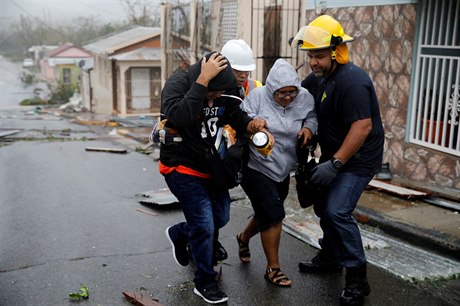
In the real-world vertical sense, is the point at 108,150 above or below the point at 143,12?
below

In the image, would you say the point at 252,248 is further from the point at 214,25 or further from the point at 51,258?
the point at 214,25

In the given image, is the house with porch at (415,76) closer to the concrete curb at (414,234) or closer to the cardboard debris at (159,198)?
the concrete curb at (414,234)

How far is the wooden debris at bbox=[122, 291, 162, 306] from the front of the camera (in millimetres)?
4086

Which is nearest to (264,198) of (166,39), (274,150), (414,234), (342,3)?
(274,150)

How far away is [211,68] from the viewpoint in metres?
3.87

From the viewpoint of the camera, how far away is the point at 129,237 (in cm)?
586

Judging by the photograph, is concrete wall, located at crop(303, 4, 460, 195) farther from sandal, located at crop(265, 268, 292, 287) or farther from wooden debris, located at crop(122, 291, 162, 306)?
wooden debris, located at crop(122, 291, 162, 306)

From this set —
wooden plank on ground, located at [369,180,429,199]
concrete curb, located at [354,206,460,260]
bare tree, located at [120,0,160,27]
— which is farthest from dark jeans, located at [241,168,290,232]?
bare tree, located at [120,0,160,27]

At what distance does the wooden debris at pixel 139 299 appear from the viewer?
409 cm

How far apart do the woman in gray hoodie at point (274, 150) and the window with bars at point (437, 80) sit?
11.1 feet

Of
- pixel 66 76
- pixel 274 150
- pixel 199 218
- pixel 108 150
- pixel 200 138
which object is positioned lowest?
pixel 108 150

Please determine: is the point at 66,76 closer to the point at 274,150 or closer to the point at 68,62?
the point at 68,62

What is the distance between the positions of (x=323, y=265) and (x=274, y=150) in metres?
1.19

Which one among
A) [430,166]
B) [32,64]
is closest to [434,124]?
[430,166]
